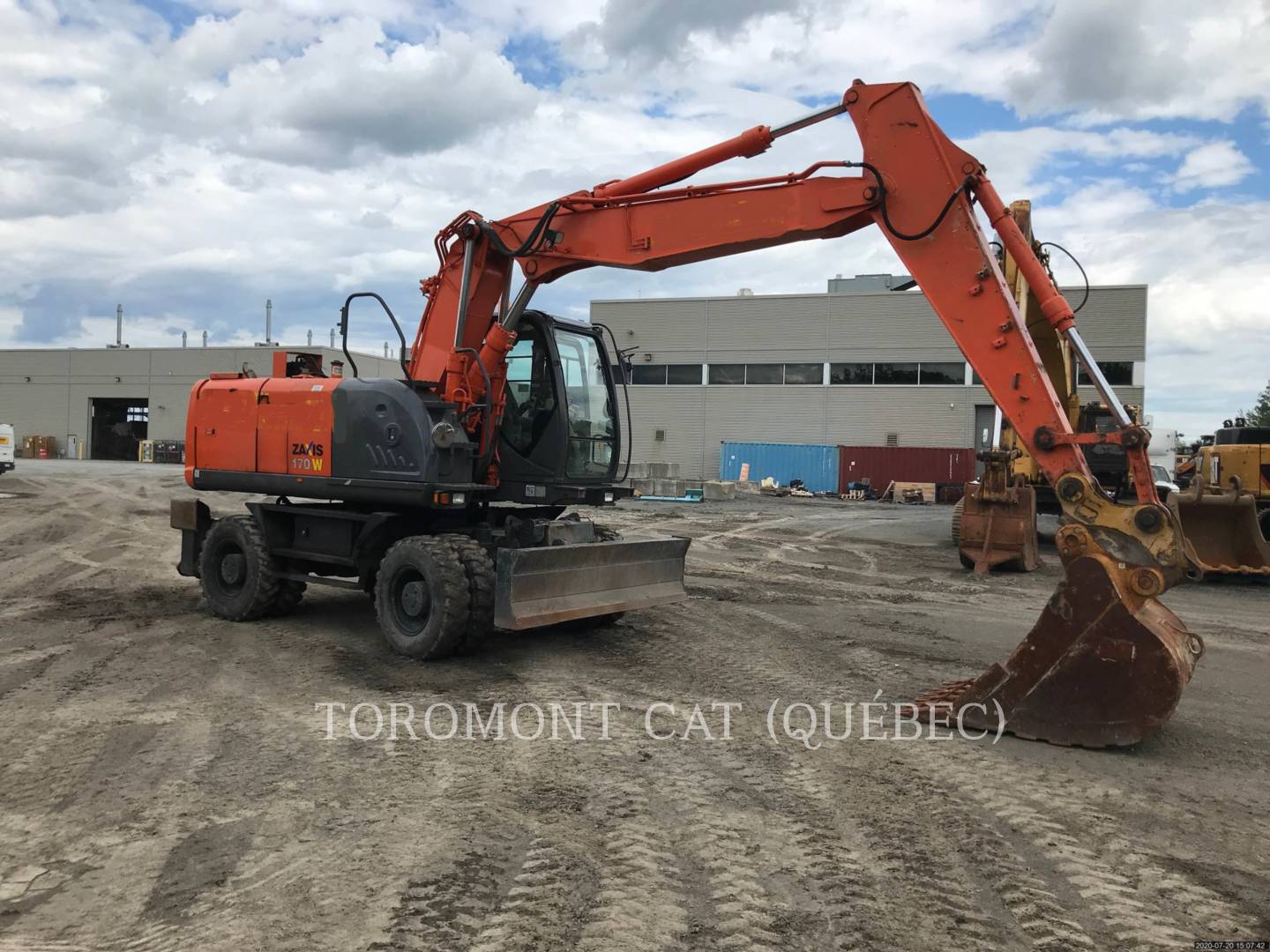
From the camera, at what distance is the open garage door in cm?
5431

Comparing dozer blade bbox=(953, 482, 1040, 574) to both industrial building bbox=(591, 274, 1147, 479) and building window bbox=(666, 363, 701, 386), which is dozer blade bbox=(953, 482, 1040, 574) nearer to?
industrial building bbox=(591, 274, 1147, 479)

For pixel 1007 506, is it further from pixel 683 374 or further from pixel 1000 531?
pixel 683 374

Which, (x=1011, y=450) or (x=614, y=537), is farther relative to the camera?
(x=1011, y=450)

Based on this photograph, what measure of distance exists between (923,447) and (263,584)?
29892mm

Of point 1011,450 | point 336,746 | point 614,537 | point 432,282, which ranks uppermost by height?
point 432,282

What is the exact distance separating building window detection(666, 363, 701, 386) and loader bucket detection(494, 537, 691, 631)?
3043 cm

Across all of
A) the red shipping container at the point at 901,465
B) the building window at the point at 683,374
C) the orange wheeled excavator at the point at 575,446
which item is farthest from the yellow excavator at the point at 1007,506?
the building window at the point at 683,374

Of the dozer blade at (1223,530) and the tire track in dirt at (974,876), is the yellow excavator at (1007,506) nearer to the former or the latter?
the dozer blade at (1223,530)

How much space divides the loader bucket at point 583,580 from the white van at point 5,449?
2681 centimetres

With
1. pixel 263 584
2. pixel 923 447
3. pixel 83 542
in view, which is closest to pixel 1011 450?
pixel 263 584

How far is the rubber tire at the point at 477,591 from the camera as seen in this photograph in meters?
6.83

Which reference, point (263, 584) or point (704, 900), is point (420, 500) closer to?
point (263, 584)

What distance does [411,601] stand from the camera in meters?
7.08

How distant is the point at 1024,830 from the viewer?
405 centimetres
